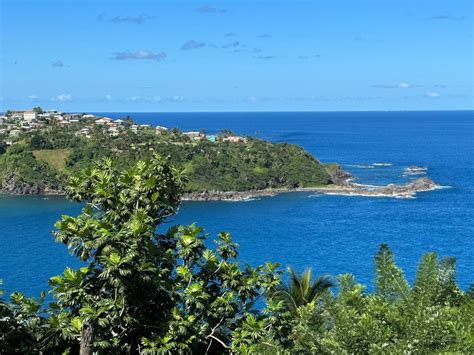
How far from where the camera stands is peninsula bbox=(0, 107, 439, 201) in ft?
253

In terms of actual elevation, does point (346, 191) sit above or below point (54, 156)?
below

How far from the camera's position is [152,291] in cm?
981

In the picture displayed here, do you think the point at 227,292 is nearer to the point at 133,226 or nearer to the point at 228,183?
the point at 133,226

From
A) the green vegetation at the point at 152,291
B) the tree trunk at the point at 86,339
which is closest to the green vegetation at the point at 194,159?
the green vegetation at the point at 152,291

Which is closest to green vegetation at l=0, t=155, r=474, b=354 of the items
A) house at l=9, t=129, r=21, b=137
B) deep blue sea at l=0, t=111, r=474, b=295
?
deep blue sea at l=0, t=111, r=474, b=295

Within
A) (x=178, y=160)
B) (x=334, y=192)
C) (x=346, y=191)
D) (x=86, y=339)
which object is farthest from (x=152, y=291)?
(x=178, y=160)

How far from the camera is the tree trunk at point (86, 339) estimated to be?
29.2ft

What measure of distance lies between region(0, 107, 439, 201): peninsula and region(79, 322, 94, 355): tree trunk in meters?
64.8

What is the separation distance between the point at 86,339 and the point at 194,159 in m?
73.1

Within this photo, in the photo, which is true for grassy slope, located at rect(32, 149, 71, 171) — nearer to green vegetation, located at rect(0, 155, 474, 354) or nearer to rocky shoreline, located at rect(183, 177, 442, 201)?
rocky shoreline, located at rect(183, 177, 442, 201)

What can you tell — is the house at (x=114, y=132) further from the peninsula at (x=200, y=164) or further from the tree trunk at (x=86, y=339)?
the tree trunk at (x=86, y=339)

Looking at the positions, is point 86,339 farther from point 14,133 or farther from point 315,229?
point 14,133

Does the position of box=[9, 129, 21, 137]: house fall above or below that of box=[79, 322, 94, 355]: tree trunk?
above

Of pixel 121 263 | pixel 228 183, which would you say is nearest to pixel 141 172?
pixel 121 263
